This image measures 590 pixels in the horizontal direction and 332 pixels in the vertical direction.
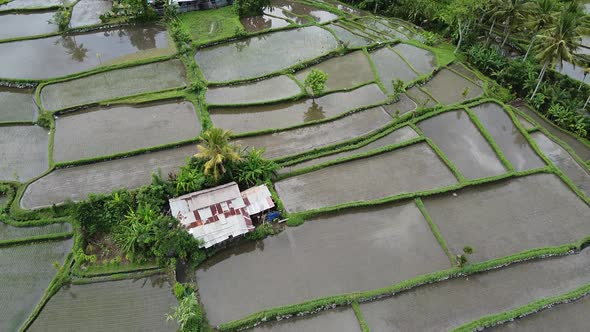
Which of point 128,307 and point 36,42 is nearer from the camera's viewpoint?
point 128,307

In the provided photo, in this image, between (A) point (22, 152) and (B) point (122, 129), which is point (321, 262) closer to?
(B) point (122, 129)

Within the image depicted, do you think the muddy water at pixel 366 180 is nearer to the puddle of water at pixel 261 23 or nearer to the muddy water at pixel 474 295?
the muddy water at pixel 474 295

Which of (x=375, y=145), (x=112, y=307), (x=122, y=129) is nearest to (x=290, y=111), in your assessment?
(x=375, y=145)

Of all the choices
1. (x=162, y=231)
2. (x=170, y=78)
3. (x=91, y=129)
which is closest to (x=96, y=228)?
(x=162, y=231)

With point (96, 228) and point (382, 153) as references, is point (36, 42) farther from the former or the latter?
point (382, 153)

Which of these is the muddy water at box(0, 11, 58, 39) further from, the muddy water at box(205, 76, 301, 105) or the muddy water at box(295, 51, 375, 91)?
the muddy water at box(295, 51, 375, 91)

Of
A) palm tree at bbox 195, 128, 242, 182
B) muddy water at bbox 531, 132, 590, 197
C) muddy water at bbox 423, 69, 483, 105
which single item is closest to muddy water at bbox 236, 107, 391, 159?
palm tree at bbox 195, 128, 242, 182

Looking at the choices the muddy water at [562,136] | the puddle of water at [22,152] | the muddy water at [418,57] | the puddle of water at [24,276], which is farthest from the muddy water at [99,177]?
the muddy water at [562,136]
